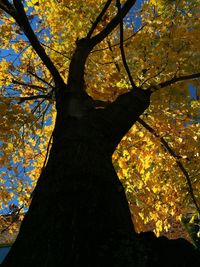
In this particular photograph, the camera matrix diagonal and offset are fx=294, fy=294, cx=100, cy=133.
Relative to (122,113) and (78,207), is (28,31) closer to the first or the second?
(122,113)

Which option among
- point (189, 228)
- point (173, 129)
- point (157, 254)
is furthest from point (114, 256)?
point (189, 228)

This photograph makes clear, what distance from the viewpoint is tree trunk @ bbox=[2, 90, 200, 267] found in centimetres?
186

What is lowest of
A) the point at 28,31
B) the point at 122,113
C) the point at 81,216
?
the point at 81,216

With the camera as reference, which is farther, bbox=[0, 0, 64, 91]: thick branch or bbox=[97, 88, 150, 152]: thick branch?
bbox=[0, 0, 64, 91]: thick branch

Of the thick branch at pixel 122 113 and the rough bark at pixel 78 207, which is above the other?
the thick branch at pixel 122 113

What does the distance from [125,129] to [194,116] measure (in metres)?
3.86

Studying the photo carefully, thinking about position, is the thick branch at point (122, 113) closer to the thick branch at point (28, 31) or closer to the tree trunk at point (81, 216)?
the tree trunk at point (81, 216)

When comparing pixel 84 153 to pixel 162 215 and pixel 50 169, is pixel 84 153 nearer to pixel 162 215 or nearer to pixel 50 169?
pixel 50 169

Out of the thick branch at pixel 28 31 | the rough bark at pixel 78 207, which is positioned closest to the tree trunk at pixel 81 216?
the rough bark at pixel 78 207

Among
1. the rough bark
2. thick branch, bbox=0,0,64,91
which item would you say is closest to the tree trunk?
the rough bark

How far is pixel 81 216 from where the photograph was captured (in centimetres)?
210

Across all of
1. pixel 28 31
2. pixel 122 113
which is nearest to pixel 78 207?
pixel 122 113

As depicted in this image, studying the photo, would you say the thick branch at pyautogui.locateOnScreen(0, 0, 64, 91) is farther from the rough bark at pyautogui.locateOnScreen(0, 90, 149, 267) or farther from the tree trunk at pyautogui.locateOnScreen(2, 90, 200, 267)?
the tree trunk at pyautogui.locateOnScreen(2, 90, 200, 267)

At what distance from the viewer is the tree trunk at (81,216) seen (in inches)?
73.2
